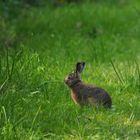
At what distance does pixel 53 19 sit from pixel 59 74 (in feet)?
12.3

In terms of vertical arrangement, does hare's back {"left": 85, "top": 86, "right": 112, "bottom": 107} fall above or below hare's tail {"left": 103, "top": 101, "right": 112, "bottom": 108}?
above

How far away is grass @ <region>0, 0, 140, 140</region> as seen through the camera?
6.31 meters

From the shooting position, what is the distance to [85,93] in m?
7.06

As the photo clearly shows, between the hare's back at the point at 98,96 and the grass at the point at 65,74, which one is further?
the hare's back at the point at 98,96

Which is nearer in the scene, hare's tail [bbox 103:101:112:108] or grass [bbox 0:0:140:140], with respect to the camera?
grass [bbox 0:0:140:140]

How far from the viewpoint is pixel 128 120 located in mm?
6680

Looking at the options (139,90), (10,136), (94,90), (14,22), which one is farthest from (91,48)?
(10,136)

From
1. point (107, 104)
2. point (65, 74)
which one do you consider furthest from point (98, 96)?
point (65, 74)

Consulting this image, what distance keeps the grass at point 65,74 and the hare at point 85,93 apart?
84 millimetres

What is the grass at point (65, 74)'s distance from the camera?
631cm

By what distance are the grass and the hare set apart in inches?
3.3

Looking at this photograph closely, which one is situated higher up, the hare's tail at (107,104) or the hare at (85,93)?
the hare at (85,93)

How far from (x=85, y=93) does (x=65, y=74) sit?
4.12 feet

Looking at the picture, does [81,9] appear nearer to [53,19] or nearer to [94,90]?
[53,19]
